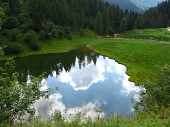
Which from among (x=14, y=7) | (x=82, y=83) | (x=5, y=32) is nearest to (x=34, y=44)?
(x=5, y=32)

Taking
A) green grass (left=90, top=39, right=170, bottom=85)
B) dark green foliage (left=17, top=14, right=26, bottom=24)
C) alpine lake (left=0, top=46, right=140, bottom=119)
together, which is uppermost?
dark green foliage (left=17, top=14, right=26, bottom=24)

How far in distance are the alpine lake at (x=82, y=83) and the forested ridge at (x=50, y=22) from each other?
40.2 ft

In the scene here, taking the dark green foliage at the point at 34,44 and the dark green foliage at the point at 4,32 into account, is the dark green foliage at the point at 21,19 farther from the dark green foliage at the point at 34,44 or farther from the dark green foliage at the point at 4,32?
the dark green foliage at the point at 34,44

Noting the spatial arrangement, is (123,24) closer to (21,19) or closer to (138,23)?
(138,23)

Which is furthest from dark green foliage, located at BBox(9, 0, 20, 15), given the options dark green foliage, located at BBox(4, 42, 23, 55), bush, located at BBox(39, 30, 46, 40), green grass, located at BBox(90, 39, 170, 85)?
green grass, located at BBox(90, 39, 170, 85)

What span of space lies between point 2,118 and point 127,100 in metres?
26.8

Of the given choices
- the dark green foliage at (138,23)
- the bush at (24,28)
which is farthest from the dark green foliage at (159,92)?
the dark green foliage at (138,23)

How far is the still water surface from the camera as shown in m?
29.9

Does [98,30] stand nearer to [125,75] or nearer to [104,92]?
[125,75]

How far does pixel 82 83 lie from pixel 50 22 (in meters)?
57.9

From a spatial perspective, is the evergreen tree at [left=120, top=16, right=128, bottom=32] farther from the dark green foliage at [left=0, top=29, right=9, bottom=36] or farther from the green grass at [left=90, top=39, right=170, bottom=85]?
the dark green foliage at [left=0, top=29, right=9, bottom=36]

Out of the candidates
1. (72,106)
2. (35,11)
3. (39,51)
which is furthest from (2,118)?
(35,11)

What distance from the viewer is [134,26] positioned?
134875 mm

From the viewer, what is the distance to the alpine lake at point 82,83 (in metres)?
29.4
